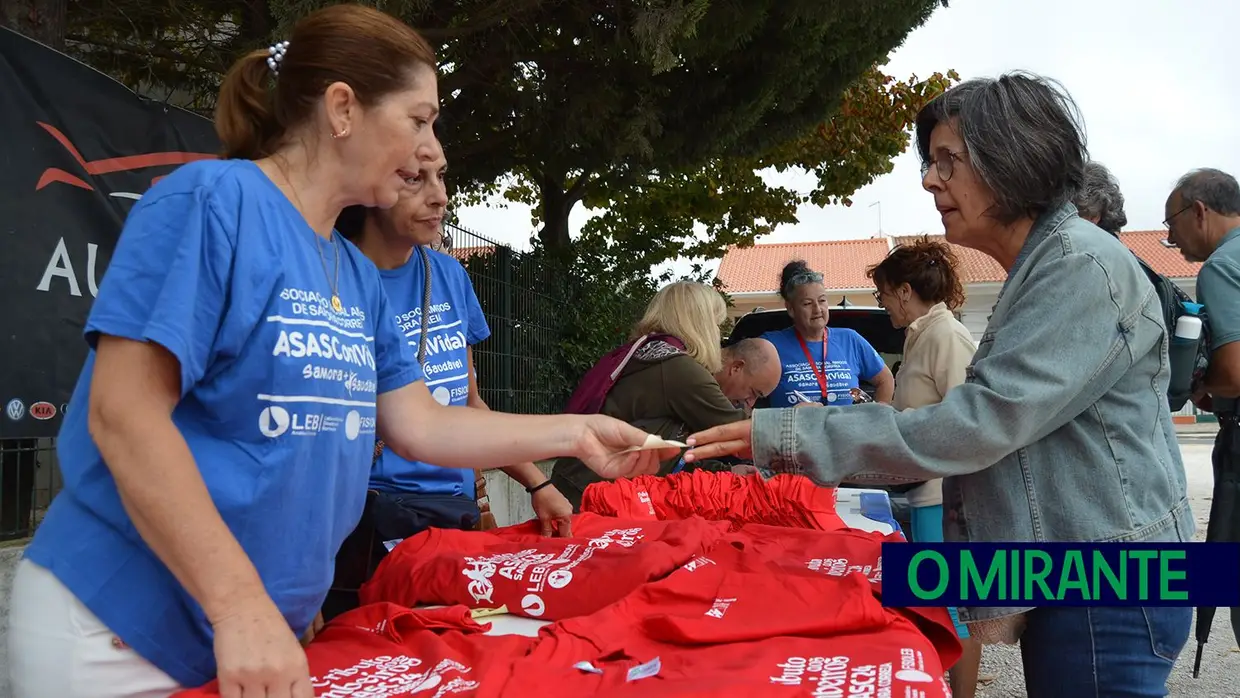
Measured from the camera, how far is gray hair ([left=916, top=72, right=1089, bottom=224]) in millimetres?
2061

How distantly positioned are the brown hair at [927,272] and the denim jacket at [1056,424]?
2938 mm

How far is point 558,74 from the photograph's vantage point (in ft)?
23.1

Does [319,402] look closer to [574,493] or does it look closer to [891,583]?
→ [891,583]

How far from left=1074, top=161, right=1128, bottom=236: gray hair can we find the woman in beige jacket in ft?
2.45

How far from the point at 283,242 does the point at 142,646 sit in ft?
2.12

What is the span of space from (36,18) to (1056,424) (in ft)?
15.1

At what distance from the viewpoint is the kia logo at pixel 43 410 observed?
369 centimetres

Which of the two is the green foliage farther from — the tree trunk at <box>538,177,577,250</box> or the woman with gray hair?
the woman with gray hair

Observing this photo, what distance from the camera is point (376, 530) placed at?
8.43ft

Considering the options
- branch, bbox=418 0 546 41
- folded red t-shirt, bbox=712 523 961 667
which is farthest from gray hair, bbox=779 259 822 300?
folded red t-shirt, bbox=712 523 961 667

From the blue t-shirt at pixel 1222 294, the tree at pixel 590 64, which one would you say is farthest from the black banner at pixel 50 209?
the blue t-shirt at pixel 1222 294

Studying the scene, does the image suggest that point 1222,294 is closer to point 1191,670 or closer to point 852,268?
point 1191,670

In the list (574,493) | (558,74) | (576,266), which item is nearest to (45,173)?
(574,493)

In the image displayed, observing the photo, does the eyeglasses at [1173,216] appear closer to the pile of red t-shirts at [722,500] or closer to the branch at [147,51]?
the pile of red t-shirts at [722,500]
